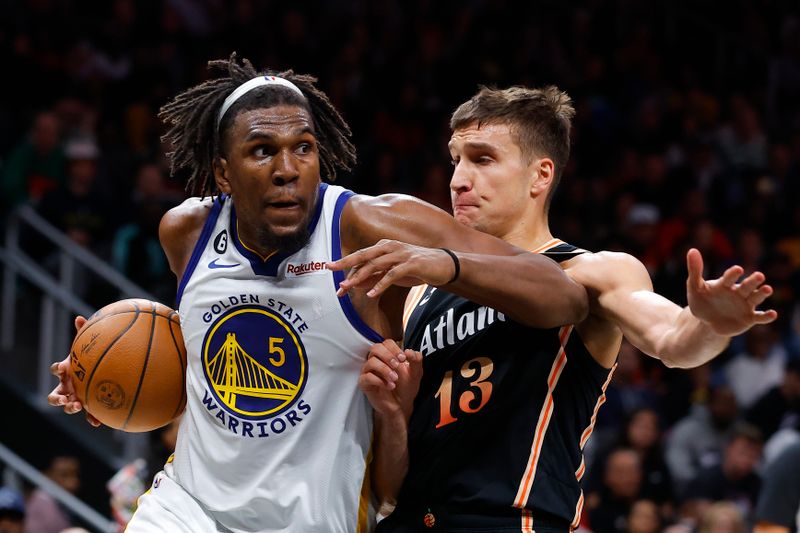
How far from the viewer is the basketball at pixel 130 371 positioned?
3.63 meters

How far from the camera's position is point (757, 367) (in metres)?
9.48

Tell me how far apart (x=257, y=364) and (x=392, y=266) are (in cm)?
61

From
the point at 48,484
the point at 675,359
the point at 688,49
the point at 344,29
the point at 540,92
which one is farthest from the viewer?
the point at 688,49

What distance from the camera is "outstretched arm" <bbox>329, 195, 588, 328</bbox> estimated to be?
3102 millimetres

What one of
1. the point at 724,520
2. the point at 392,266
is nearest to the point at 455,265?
the point at 392,266

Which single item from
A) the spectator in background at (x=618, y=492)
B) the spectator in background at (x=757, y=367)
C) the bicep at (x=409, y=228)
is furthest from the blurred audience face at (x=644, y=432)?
the bicep at (x=409, y=228)

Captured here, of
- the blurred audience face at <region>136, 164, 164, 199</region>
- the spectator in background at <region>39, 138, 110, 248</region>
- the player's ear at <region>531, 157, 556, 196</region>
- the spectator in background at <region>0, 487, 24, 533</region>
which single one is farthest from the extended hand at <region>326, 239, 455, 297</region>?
the blurred audience face at <region>136, 164, 164, 199</region>

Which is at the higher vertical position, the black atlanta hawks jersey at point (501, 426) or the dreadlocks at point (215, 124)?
the dreadlocks at point (215, 124)

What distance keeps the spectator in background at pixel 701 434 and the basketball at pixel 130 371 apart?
5.90 meters

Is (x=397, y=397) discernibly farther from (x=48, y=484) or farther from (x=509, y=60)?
(x=509, y=60)

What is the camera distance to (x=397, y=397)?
3426 millimetres

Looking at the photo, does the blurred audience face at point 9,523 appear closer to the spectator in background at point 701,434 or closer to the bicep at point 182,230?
the bicep at point 182,230

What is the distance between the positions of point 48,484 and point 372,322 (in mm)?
4575

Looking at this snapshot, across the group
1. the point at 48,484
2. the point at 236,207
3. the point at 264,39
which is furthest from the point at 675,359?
the point at 264,39
